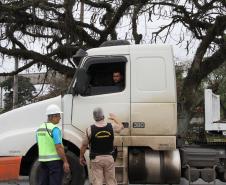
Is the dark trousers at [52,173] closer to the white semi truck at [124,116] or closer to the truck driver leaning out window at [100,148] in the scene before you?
the truck driver leaning out window at [100,148]

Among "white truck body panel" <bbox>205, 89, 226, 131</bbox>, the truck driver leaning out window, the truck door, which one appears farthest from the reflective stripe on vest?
"white truck body panel" <bbox>205, 89, 226, 131</bbox>

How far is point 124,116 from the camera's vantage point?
29.9 feet

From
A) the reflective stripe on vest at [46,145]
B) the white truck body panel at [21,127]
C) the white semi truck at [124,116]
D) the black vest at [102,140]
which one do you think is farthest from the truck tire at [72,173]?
the reflective stripe on vest at [46,145]

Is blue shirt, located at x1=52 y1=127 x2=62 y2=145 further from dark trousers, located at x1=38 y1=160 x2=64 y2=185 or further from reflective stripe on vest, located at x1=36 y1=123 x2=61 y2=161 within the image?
dark trousers, located at x1=38 y1=160 x2=64 y2=185

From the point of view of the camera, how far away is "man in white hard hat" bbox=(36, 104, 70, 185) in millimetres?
8258

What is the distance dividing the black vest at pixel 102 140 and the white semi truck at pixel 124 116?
1.96 ft

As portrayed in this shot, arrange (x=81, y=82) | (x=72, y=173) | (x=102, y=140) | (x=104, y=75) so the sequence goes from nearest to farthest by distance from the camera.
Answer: (x=102, y=140), (x=81, y=82), (x=72, y=173), (x=104, y=75)

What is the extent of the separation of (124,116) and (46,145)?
5.00 feet

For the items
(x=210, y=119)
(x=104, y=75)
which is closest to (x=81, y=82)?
(x=104, y=75)

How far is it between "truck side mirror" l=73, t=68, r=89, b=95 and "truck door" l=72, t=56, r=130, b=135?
4.3 inches

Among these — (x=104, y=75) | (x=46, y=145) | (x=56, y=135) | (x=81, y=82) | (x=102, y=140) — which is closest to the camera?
(x=56, y=135)

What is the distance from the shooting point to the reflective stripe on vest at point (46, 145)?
8.33m

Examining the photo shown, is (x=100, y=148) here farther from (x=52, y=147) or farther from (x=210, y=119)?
(x=210, y=119)

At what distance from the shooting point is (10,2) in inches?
642
